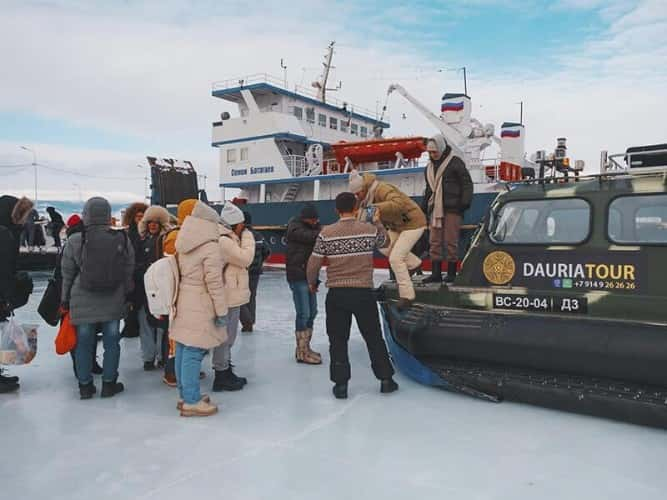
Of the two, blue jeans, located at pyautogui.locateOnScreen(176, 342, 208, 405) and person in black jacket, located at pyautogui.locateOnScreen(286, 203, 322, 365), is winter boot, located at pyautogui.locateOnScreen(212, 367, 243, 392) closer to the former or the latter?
blue jeans, located at pyautogui.locateOnScreen(176, 342, 208, 405)

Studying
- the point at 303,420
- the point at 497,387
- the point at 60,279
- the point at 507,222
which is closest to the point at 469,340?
the point at 497,387

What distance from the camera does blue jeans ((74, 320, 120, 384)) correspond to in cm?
349

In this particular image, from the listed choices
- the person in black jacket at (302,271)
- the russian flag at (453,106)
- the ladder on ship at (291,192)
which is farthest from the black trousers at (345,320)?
the ladder on ship at (291,192)

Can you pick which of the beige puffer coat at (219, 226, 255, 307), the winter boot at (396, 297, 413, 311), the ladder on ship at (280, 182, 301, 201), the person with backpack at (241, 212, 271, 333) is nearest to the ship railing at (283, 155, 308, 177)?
the ladder on ship at (280, 182, 301, 201)

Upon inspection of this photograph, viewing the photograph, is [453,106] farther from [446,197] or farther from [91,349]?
[91,349]

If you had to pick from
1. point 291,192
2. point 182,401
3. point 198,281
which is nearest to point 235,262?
point 198,281

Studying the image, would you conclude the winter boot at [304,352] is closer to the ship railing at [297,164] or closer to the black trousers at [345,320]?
the black trousers at [345,320]

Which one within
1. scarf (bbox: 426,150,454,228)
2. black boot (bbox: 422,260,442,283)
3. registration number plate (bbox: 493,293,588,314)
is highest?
scarf (bbox: 426,150,454,228)

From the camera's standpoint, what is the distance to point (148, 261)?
4.11 metres

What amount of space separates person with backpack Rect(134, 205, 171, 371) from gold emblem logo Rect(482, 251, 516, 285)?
2.37m

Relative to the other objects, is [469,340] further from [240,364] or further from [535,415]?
[240,364]

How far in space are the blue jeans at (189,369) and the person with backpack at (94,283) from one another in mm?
620

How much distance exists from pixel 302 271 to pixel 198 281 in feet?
5.14

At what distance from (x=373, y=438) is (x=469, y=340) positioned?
39.8 inches
